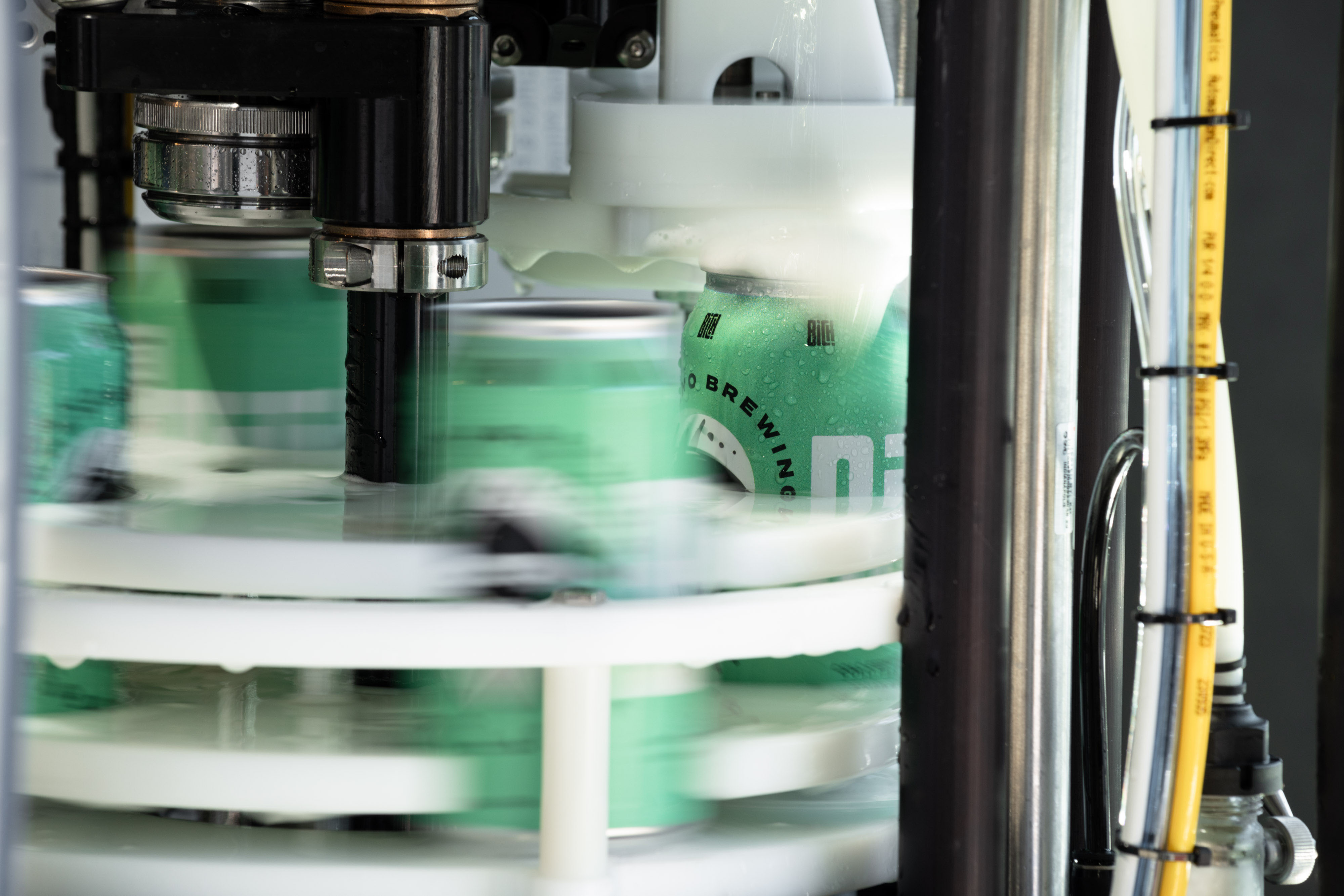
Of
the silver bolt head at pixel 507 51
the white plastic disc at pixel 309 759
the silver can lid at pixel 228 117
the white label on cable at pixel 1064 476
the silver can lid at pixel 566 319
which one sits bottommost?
the white plastic disc at pixel 309 759

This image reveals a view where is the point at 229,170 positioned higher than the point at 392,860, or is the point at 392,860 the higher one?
the point at 229,170

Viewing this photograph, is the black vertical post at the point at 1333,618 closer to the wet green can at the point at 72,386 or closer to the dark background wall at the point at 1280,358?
the wet green can at the point at 72,386

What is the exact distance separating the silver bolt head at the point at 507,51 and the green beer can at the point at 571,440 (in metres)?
0.28

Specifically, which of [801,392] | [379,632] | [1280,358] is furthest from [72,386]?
[1280,358]

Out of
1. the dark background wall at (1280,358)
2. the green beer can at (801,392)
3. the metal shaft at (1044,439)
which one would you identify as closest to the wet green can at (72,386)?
the green beer can at (801,392)

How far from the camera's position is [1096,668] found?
1.98ft

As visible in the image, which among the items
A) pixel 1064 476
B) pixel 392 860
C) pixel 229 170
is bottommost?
pixel 392 860

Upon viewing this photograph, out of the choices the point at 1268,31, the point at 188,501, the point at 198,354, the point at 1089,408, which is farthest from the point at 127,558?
the point at 1268,31

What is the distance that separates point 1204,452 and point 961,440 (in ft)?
0.24

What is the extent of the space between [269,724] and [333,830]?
43 millimetres

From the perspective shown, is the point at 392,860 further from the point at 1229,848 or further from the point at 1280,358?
the point at 1280,358

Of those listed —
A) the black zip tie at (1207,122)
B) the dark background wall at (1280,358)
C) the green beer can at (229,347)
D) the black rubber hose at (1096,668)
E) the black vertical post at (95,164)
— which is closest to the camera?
the black zip tie at (1207,122)

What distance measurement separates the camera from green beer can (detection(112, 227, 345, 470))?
0.71m

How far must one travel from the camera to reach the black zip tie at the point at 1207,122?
0.49m
